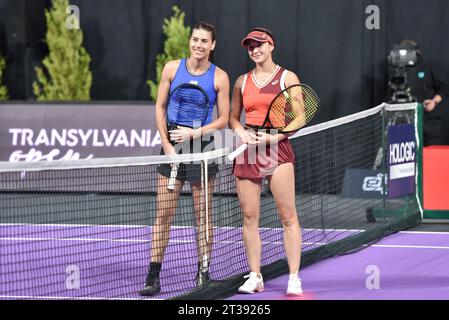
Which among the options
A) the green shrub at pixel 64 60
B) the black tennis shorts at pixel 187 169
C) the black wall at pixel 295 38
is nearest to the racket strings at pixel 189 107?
the black tennis shorts at pixel 187 169

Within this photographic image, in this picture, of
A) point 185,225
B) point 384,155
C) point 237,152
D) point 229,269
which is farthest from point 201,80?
point 384,155

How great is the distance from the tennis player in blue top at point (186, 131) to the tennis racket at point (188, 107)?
38 mm

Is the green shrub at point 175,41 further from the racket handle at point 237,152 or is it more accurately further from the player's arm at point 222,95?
the racket handle at point 237,152

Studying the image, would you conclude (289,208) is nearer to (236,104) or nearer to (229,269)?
(236,104)

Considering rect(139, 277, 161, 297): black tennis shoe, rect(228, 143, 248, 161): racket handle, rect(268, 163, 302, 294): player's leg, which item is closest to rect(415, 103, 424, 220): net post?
rect(268, 163, 302, 294): player's leg

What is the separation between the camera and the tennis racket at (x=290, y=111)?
6559 mm

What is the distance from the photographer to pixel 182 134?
22.1 ft

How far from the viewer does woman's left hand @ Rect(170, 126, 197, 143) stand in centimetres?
675

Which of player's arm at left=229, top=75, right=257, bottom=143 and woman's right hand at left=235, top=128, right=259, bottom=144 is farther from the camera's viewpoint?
player's arm at left=229, top=75, right=257, bottom=143

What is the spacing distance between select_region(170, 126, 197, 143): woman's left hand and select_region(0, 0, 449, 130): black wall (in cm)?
628

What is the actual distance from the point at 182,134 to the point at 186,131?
1.2 inches

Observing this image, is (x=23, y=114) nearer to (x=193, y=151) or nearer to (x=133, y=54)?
(x=133, y=54)

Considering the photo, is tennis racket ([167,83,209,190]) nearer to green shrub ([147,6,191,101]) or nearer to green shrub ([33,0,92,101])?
green shrub ([147,6,191,101])
